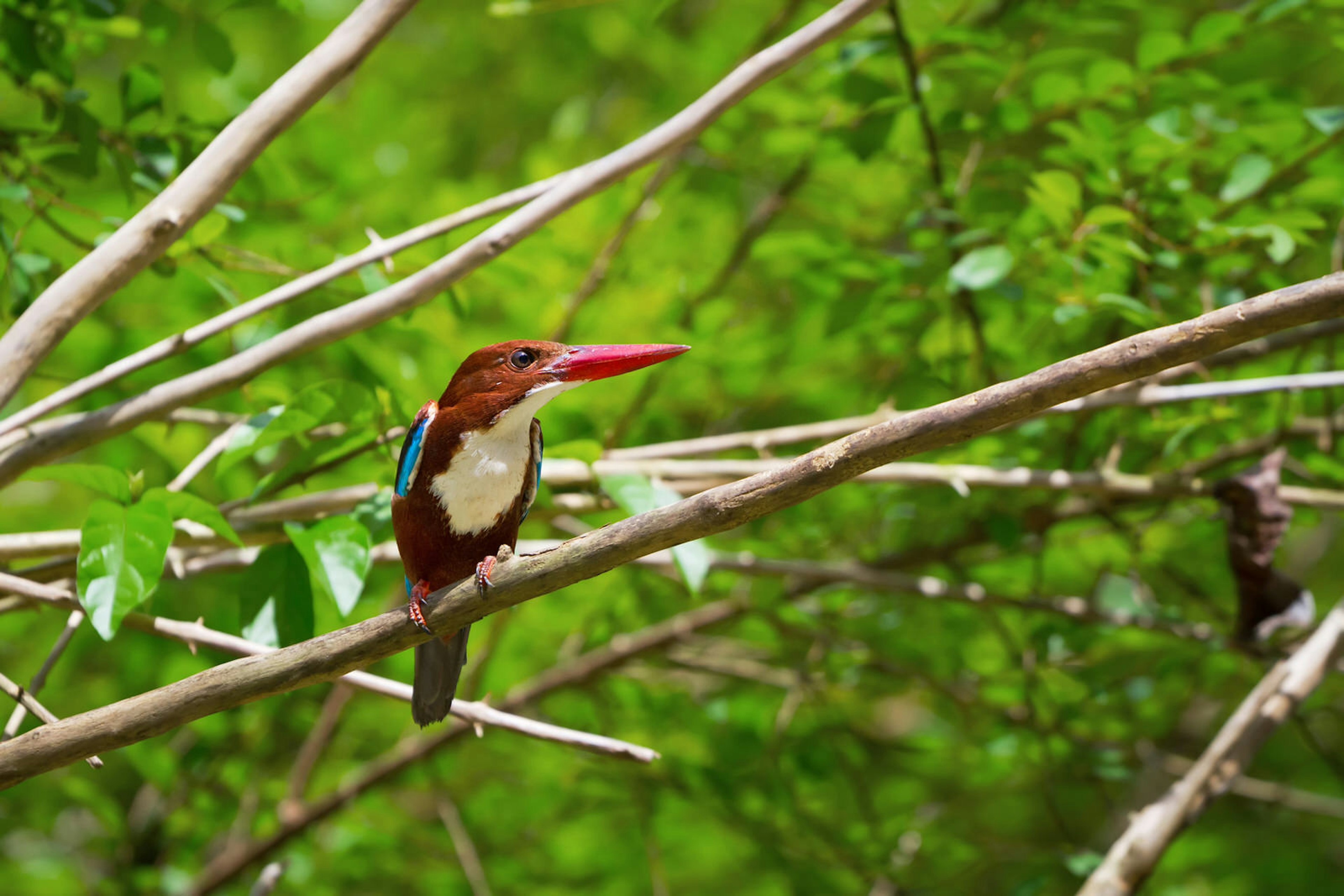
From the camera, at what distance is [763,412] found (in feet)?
14.1

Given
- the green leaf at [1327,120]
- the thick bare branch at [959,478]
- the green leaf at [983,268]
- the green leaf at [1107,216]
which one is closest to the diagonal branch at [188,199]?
the thick bare branch at [959,478]

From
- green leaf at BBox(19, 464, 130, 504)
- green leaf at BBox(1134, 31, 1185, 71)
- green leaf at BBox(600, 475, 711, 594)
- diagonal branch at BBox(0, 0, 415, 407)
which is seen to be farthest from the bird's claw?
green leaf at BBox(1134, 31, 1185, 71)

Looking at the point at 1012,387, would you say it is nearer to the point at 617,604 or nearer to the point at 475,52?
the point at 617,604

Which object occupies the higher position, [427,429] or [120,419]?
[120,419]

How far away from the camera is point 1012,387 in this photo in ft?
5.31

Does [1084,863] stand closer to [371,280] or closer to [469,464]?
[469,464]

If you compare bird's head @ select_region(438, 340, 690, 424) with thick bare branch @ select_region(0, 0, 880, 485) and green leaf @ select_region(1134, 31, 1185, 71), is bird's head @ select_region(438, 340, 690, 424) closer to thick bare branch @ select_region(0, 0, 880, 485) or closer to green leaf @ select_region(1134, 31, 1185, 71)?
thick bare branch @ select_region(0, 0, 880, 485)

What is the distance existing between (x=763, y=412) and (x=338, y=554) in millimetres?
2257

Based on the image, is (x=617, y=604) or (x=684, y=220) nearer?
(x=617, y=604)

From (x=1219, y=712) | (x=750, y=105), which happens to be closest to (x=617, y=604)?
(x=750, y=105)

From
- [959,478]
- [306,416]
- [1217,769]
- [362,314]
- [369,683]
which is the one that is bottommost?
[1217,769]

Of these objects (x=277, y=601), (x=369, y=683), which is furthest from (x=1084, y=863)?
(x=277, y=601)

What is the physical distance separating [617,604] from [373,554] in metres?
1.18

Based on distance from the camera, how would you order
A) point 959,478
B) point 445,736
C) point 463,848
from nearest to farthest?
point 959,478
point 463,848
point 445,736
